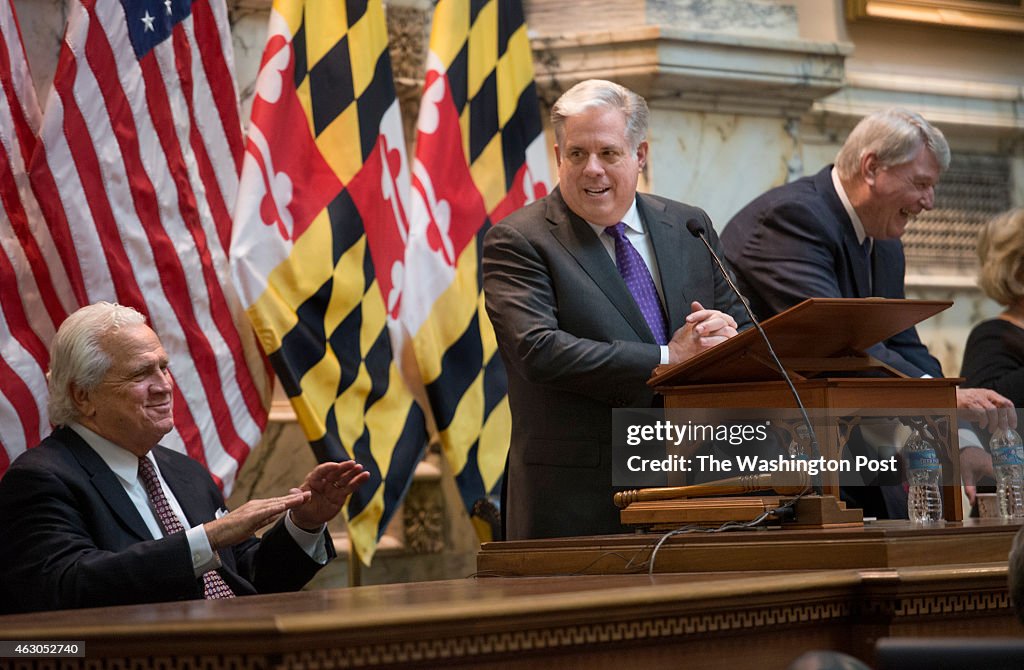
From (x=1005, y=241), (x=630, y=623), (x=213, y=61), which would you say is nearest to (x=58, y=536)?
(x=630, y=623)

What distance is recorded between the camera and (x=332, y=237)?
5.26 meters

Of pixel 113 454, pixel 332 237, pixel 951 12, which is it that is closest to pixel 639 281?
pixel 113 454

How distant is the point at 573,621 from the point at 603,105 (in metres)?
1.94

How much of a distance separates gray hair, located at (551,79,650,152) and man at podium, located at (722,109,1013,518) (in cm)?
71

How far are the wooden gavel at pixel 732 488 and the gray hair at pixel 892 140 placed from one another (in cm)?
158

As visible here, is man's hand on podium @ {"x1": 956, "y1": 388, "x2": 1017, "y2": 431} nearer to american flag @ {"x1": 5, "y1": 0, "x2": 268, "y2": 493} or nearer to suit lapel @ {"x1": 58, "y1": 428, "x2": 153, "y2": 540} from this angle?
suit lapel @ {"x1": 58, "y1": 428, "x2": 153, "y2": 540}

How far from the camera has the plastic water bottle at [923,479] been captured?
3281 mm

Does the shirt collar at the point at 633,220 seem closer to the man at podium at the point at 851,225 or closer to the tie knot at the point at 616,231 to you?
the tie knot at the point at 616,231

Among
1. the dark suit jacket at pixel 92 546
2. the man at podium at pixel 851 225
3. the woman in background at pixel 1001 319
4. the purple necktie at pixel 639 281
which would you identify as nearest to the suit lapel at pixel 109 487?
the dark suit jacket at pixel 92 546

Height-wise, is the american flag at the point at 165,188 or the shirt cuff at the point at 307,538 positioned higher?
the american flag at the point at 165,188

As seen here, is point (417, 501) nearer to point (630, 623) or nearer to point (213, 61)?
point (213, 61)

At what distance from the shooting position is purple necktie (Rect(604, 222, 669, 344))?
387cm

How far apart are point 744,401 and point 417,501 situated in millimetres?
2833

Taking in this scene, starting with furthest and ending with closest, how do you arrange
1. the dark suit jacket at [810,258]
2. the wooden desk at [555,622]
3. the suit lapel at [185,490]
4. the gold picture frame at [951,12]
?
the gold picture frame at [951,12] → the dark suit jacket at [810,258] → the suit lapel at [185,490] → the wooden desk at [555,622]
